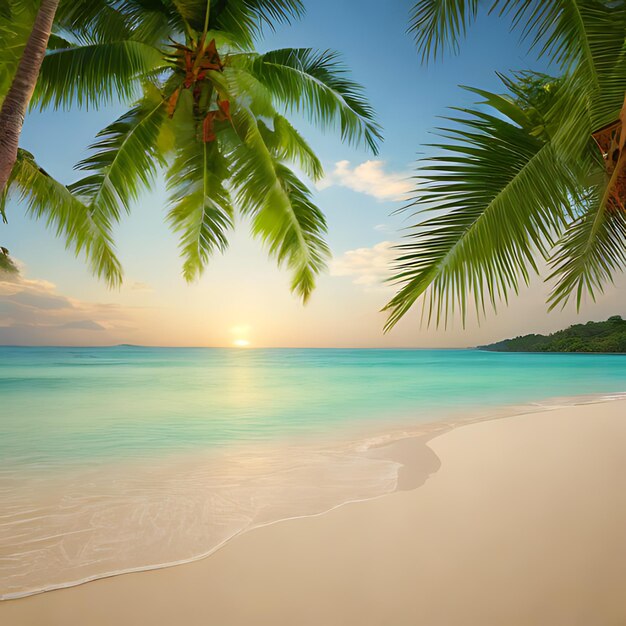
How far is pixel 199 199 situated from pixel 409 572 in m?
6.58

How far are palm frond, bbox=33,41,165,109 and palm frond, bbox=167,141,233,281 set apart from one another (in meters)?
1.47

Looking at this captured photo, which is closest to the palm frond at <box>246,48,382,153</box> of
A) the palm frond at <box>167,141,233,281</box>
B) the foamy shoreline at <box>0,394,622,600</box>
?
the palm frond at <box>167,141,233,281</box>

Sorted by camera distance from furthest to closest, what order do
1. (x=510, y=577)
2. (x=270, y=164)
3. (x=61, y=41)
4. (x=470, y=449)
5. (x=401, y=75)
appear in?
(x=401, y=75) < (x=270, y=164) < (x=61, y=41) < (x=470, y=449) < (x=510, y=577)

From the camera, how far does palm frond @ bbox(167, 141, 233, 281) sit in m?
7.70

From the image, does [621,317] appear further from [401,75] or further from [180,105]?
[180,105]

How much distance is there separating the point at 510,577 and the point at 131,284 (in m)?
32.6

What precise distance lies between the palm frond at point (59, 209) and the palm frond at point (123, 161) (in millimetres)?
161

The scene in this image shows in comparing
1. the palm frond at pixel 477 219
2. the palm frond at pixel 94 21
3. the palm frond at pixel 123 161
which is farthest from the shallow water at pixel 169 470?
the palm frond at pixel 94 21

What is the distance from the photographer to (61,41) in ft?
20.7

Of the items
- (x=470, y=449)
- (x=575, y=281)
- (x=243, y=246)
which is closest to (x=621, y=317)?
(x=243, y=246)

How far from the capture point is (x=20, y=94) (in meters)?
3.34

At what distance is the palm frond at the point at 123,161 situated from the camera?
6.57 meters

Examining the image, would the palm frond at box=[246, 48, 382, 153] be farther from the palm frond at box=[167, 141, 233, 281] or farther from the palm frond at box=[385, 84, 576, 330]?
the palm frond at box=[385, 84, 576, 330]

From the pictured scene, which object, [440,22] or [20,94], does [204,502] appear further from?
[440,22]
